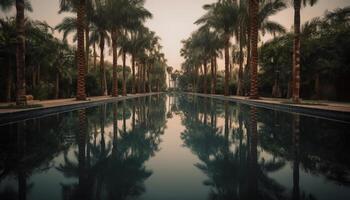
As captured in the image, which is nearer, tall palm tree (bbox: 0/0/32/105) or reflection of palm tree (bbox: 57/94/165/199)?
reflection of palm tree (bbox: 57/94/165/199)

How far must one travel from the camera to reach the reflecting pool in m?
3.37

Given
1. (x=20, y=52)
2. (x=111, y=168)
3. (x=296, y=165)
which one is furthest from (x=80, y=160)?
(x=20, y=52)

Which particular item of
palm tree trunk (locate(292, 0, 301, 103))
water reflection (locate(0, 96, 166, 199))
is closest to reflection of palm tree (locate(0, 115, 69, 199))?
water reflection (locate(0, 96, 166, 199))

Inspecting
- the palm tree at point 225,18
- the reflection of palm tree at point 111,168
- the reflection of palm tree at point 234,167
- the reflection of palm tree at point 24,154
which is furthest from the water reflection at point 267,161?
the palm tree at point 225,18

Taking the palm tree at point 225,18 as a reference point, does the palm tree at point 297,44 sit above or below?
below

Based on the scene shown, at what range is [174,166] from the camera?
4.61 m

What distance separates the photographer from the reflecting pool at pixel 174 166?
3367mm

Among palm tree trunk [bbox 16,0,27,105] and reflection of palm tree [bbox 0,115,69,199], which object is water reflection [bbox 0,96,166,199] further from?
palm tree trunk [bbox 16,0,27,105]

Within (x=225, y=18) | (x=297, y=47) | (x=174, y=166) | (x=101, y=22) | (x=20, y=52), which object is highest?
(x=225, y=18)

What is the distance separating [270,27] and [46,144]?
98.8 ft

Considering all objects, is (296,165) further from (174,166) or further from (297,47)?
(297,47)

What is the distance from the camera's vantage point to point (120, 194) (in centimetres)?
329

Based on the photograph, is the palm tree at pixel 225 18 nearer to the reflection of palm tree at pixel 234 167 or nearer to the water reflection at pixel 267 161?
the water reflection at pixel 267 161

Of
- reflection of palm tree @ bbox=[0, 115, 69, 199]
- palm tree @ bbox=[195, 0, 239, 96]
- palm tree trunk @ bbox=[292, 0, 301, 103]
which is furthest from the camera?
palm tree @ bbox=[195, 0, 239, 96]
